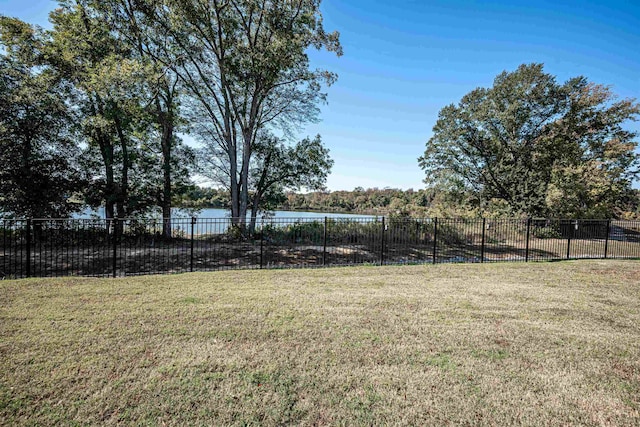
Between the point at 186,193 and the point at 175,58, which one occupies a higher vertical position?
the point at 175,58

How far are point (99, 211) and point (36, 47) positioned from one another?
7015 millimetres

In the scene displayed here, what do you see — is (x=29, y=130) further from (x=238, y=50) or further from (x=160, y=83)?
(x=238, y=50)

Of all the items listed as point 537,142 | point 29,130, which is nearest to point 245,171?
point 29,130

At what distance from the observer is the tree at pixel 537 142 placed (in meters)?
18.1

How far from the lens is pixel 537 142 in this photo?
19328 millimetres

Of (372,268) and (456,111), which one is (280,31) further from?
(456,111)

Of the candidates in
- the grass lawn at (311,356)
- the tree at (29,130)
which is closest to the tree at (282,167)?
the tree at (29,130)

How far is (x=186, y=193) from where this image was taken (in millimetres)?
15148

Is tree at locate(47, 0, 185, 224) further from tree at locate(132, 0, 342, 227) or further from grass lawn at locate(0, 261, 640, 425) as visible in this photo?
grass lawn at locate(0, 261, 640, 425)

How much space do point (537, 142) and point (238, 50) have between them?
19.6 m

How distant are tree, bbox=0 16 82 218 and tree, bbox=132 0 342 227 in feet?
15.4

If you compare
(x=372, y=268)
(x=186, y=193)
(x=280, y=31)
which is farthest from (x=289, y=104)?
(x=372, y=268)

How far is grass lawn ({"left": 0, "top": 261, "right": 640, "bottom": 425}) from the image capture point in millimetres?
2244

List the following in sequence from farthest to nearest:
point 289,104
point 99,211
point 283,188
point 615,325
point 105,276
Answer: point 283,188
point 289,104
point 99,211
point 105,276
point 615,325
